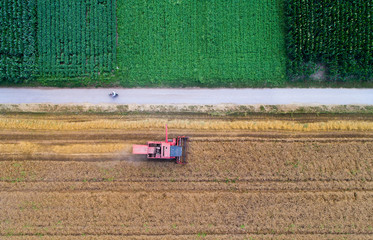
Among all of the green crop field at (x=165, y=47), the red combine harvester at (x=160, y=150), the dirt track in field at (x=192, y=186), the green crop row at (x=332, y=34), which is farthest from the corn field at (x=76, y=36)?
the green crop row at (x=332, y=34)

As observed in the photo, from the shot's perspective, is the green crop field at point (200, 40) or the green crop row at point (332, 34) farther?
the green crop field at point (200, 40)

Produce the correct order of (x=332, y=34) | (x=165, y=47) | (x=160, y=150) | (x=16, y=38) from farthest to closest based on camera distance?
(x=165, y=47)
(x=16, y=38)
(x=332, y=34)
(x=160, y=150)

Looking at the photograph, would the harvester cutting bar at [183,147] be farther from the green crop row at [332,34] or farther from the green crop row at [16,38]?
the green crop row at [16,38]

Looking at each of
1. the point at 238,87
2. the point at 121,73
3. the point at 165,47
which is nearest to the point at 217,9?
the point at 165,47

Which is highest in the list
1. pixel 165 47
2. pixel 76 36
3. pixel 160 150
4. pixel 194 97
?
pixel 76 36

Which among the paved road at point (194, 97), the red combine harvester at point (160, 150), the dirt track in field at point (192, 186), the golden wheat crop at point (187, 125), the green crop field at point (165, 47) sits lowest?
the dirt track in field at point (192, 186)

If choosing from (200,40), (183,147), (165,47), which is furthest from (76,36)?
(183,147)

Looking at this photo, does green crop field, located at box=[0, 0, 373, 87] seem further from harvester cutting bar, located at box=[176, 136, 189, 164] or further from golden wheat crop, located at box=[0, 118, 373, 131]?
harvester cutting bar, located at box=[176, 136, 189, 164]

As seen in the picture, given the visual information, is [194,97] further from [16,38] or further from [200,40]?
[16,38]
